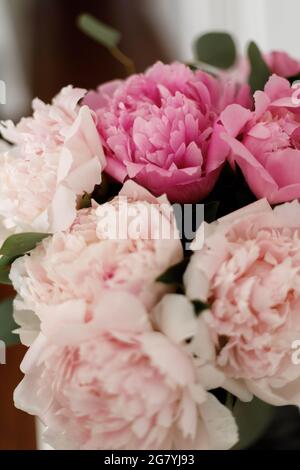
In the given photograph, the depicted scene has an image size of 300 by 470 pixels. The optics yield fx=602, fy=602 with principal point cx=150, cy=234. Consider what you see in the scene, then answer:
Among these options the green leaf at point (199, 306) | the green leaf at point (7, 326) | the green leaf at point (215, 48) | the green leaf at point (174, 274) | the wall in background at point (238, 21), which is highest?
the green leaf at point (215, 48)

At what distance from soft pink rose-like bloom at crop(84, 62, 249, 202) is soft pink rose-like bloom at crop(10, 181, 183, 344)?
0.03 meters

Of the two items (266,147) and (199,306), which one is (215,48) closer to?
(266,147)

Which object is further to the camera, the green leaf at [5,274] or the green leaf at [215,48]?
the green leaf at [215,48]

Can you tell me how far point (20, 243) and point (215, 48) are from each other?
1.26ft

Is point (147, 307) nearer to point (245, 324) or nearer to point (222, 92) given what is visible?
point (245, 324)

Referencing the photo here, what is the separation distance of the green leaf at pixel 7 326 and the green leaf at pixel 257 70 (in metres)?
0.32

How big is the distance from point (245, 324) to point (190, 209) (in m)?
0.10

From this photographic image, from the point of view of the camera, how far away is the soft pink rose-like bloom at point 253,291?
15.6 inches

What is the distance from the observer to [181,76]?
1.62 ft

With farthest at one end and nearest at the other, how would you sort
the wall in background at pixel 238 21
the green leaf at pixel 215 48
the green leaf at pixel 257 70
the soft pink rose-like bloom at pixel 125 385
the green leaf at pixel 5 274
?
the wall in background at pixel 238 21 < the green leaf at pixel 215 48 < the green leaf at pixel 257 70 < the green leaf at pixel 5 274 < the soft pink rose-like bloom at pixel 125 385

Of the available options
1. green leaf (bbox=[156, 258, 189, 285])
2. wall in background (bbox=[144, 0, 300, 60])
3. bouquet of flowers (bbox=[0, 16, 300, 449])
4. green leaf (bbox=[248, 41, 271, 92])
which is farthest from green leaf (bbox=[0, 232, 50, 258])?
wall in background (bbox=[144, 0, 300, 60])

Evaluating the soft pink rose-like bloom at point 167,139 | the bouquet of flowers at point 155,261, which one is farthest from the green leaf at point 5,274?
the soft pink rose-like bloom at point 167,139

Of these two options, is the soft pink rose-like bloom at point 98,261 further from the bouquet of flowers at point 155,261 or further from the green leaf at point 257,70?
the green leaf at point 257,70

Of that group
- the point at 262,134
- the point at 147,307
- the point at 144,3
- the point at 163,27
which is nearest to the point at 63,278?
the point at 147,307
